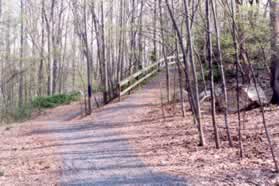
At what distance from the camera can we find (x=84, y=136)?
11.8m

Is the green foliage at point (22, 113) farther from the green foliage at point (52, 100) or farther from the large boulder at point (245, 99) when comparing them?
the large boulder at point (245, 99)

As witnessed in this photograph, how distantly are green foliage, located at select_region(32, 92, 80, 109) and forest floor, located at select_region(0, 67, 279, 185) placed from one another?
936 cm

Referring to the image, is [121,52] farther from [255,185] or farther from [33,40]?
[255,185]

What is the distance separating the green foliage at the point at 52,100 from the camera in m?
23.9

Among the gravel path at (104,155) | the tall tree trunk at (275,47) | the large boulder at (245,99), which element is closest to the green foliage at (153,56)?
the gravel path at (104,155)

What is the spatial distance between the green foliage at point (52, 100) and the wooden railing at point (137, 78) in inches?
178

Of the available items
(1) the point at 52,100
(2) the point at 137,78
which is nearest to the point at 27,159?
(2) the point at 137,78

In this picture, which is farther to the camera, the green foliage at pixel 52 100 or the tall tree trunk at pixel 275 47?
the green foliage at pixel 52 100

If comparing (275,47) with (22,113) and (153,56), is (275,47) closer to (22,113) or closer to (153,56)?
(22,113)

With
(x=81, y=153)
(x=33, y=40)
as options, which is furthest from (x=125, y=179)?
(x=33, y=40)

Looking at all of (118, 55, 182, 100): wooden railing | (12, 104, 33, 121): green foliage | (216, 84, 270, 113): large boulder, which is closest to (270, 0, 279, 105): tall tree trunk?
(216, 84, 270, 113): large boulder

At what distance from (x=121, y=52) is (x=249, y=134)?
50.0ft

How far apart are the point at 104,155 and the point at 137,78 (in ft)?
49.6

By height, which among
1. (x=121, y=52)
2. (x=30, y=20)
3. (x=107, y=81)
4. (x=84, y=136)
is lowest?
(x=84, y=136)
